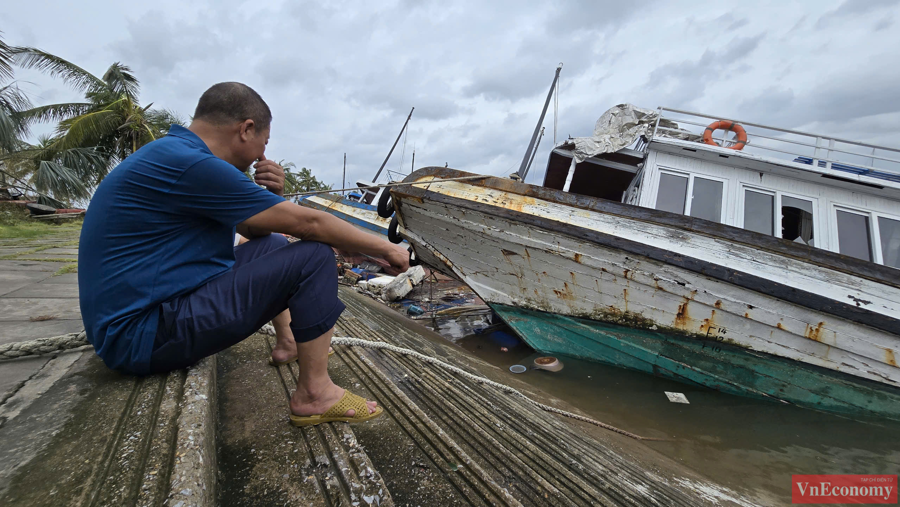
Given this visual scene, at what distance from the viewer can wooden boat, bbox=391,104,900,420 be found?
344 cm

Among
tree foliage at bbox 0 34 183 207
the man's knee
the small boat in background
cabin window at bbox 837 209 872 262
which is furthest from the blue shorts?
tree foliage at bbox 0 34 183 207

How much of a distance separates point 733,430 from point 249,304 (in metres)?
4.04

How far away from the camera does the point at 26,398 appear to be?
130 cm

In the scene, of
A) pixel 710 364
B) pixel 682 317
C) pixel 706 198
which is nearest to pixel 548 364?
pixel 682 317

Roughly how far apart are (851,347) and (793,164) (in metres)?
2.03

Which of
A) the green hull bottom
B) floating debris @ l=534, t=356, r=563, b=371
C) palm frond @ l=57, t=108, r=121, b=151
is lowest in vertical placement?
floating debris @ l=534, t=356, r=563, b=371

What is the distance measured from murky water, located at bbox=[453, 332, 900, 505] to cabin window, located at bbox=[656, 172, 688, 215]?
2.02m

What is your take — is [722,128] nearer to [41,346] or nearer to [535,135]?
[535,135]

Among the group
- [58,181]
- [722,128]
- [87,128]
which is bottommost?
[58,181]

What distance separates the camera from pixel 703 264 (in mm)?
3584

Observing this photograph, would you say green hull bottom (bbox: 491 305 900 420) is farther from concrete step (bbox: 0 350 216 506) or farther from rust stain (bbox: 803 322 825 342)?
concrete step (bbox: 0 350 216 506)

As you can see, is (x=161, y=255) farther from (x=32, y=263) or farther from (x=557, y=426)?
(x=32, y=263)

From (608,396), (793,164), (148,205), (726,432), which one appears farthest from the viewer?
(793,164)

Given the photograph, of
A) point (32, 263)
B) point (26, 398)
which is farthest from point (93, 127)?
point (26, 398)
